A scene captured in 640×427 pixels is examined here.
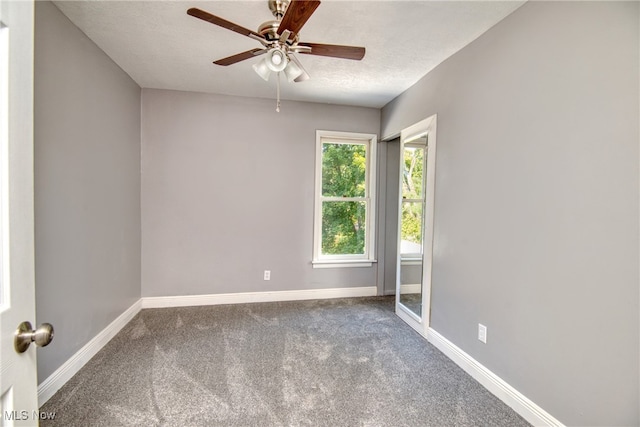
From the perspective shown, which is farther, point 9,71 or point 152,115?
point 152,115

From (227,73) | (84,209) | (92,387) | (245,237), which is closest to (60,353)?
(92,387)

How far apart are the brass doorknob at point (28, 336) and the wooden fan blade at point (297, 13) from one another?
1429 mm

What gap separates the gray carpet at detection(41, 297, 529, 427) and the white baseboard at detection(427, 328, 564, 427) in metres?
0.05

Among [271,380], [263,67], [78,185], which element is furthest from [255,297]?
[263,67]

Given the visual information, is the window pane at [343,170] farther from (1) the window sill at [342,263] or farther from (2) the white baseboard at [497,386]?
(2) the white baseboard at [497,386]

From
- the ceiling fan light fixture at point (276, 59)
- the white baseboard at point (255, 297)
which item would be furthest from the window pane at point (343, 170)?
the ceiling fan light fixture at point (276, 59)

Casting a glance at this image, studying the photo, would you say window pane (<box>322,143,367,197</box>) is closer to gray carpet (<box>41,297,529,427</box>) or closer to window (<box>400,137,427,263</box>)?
window (<box>400,137,427,263</box>)

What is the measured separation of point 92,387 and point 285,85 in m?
3.01

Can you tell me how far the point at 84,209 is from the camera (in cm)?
220

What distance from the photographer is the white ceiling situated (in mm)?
1833

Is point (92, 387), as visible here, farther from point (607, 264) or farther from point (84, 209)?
point (607, 264)

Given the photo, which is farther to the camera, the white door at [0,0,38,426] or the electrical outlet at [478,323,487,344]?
the electrical outlet at [478,323,487,344]

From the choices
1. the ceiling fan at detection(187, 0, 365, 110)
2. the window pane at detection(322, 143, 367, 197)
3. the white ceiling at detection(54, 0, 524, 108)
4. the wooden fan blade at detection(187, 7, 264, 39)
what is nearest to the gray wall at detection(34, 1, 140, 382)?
the white ceiling at detection(54, 0, 524, 108)

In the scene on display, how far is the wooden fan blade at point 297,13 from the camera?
4.10 ft
